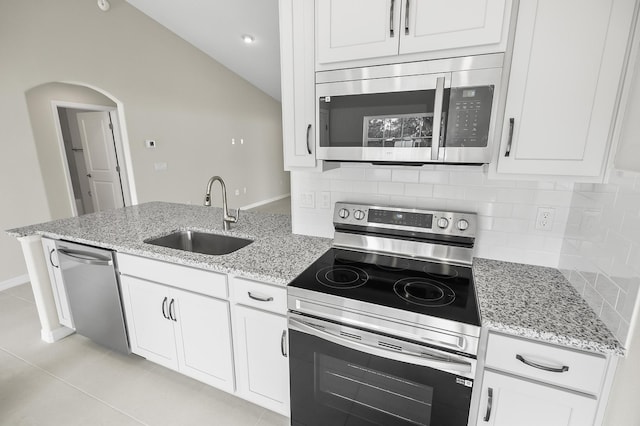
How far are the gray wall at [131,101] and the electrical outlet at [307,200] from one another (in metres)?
3.44

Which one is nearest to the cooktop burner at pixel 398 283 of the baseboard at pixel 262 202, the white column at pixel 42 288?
the white column at pixel 42 288

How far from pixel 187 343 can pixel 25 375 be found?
4.26ft

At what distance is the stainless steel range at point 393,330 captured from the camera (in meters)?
1.12

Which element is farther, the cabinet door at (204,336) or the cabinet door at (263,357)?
the cabinet door at (204,336)

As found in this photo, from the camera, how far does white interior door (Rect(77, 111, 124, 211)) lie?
450cm

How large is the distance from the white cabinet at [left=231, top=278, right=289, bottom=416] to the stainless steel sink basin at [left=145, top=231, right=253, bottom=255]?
1.94ft

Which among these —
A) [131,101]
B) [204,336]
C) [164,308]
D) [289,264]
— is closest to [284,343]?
[289,264]

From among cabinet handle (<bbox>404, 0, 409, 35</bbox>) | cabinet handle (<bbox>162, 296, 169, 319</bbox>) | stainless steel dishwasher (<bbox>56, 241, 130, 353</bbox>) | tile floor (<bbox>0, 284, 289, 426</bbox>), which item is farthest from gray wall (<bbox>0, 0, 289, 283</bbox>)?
cabinet handle (<bbox>404, 0, 409, 35</bbox>)

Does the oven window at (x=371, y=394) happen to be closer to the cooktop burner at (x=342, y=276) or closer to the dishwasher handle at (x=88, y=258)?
the cooktop burner at (x=342, y=276)

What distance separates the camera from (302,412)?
4.73 feet

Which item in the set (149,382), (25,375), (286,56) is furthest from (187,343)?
(286,56)

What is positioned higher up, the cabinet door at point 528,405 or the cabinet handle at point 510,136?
the cabinet handle at point 510,136

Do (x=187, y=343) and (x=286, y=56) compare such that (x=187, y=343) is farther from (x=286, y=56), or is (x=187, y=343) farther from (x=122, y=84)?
(x=122, y=84)

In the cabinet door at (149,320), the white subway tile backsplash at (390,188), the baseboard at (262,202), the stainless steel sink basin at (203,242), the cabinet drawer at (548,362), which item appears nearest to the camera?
the cabinet drawer at (548,362)
